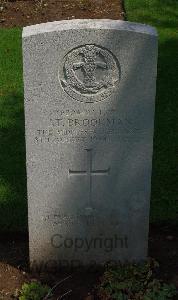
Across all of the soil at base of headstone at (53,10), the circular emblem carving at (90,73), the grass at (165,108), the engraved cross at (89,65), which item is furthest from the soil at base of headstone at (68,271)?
the soil at base of headstone at (53,10)

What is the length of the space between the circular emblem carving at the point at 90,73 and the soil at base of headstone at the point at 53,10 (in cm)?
652

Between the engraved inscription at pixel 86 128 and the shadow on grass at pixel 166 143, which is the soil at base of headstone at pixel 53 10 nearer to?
the shadow on grass at pixel 166 143

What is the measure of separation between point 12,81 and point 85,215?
12.7 ft

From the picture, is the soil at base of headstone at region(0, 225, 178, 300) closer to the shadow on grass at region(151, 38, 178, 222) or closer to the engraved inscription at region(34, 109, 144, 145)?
the shadow on grass at region(151, 38, 178, 222)

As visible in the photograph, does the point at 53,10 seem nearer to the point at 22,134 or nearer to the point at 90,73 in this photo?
the point at 22,134

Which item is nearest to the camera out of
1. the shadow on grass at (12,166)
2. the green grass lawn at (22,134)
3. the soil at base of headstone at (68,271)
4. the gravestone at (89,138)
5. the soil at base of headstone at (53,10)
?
the gravestone at (89,138)

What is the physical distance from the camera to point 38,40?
13.1ft

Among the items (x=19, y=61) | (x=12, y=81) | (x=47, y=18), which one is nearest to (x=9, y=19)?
(x=47, y=18)

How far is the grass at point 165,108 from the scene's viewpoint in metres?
5.64

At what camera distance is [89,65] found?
4082 millimetres

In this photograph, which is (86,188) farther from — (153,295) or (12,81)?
(12,81)

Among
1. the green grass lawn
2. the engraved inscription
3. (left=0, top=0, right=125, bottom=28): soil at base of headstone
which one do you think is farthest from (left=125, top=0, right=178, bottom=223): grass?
the engraved inscription

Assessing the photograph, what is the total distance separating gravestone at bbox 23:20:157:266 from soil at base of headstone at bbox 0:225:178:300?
0.11 meters

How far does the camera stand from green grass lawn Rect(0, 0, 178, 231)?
18.1 feet
